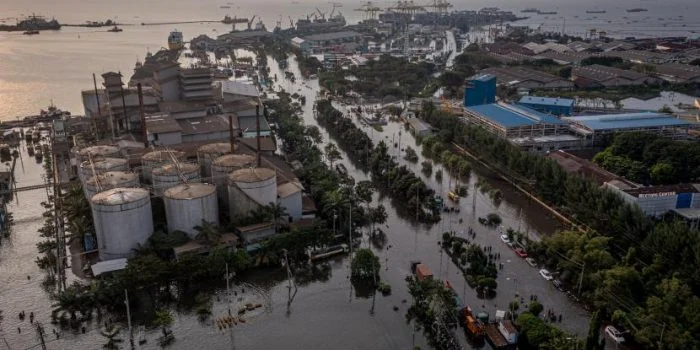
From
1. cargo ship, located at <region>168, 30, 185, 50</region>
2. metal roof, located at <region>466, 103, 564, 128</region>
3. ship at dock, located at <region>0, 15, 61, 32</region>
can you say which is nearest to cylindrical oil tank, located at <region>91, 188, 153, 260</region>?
metal roof, located at <region>466, 103, 564, 128</region>

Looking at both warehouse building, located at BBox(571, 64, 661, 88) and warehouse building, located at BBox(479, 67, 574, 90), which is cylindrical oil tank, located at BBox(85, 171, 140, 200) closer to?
warehouse building, located at BBox(479, 67, 574, 90)

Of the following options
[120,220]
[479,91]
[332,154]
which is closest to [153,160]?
[120,220]

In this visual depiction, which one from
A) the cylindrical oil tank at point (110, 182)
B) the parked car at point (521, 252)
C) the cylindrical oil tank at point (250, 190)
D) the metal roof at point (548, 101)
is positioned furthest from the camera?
the metal roof at point (548, 101)

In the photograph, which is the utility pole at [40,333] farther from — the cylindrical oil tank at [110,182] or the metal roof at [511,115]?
the metal roof at [511,115]

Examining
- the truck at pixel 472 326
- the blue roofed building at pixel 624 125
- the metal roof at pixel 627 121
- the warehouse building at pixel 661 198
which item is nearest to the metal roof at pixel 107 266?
the truck at pixel 472 326

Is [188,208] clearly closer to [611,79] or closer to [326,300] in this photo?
[326,300]
